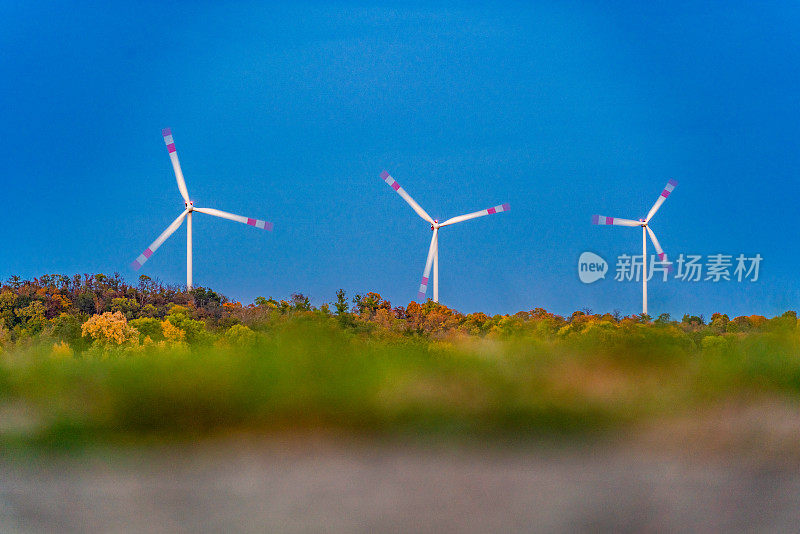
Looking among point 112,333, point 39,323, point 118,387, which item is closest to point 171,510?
point 118,387

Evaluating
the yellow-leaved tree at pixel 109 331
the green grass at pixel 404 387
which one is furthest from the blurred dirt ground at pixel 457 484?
the yellow-leaved tree at pixel 109 331

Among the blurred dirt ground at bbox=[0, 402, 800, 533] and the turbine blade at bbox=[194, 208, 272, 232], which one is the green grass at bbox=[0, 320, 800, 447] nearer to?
the blurred dirt ground at bbox=[0, 402, 800, 533]

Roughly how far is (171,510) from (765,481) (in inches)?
209

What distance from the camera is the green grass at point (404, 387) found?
662 centimetres

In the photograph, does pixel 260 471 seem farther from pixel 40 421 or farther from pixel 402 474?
pixel 40 421

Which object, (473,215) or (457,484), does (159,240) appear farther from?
(457,484)

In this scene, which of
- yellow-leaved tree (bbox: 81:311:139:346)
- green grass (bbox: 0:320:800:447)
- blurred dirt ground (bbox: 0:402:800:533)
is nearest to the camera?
blurred dirt ground (bbox: 0:402:800:533)

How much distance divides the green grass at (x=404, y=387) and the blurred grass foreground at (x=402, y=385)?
1cm

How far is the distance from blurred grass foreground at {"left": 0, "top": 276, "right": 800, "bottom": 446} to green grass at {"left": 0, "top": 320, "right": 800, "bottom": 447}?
1 cm

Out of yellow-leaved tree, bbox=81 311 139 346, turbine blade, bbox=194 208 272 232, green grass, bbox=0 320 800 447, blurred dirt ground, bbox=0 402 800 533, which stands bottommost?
blurred dirt ground, bbox=0 402 800 533

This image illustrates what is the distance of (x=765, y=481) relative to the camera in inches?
259

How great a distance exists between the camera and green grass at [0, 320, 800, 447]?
21.7 ft

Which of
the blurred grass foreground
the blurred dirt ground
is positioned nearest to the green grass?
the blurred grass foreground

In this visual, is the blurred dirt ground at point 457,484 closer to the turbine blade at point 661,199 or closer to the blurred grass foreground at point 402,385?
the blurred grass foreground at point 402,385
